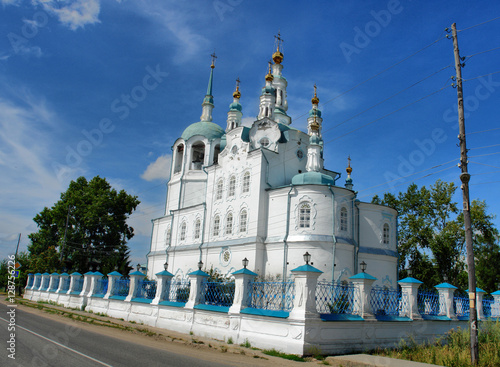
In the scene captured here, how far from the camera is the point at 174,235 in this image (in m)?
27.5

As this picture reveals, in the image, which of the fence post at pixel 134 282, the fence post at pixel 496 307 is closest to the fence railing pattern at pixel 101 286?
the fence post at pixel 134 282

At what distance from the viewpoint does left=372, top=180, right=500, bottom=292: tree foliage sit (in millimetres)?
28078

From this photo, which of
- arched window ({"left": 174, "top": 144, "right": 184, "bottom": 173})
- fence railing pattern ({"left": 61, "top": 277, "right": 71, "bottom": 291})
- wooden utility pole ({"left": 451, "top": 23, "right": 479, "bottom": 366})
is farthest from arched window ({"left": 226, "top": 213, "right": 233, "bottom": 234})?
wooden utility pole ({"left": 451, "top": 23, "right": 479, "bottom": 366})

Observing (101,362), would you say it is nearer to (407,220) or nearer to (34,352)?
(34,352)

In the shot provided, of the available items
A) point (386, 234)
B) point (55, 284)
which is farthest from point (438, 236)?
point (55, 284)

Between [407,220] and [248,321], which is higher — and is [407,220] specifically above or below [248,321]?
above

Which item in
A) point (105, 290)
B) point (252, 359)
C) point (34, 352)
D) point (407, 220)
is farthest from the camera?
point (407, 220)

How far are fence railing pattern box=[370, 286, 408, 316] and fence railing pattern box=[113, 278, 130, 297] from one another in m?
10.7

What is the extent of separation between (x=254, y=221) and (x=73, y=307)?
10.6 m

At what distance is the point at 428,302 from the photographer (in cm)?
1288

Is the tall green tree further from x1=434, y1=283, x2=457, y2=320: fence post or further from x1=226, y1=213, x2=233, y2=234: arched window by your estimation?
x1=434, y1=283, x2=457, y2=320: fence post

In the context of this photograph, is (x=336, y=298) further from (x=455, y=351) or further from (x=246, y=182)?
(x=246, y=182)

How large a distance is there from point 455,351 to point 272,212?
12435mm

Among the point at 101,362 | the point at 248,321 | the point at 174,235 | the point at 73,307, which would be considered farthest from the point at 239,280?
the point at 174,235
